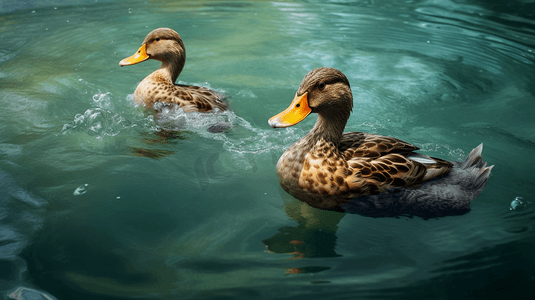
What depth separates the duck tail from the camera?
3523mm

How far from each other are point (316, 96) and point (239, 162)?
4.00 ft

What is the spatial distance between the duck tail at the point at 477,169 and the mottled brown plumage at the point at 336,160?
0.07ft

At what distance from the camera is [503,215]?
3.50 metres

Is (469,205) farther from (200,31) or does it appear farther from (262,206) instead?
(200,31)

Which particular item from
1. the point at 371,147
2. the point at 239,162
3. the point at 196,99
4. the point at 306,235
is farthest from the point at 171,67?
the point at 306,235

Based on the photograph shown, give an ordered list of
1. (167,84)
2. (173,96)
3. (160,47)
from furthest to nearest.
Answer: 1. (160,47)
2. (167,84)
3. (173,96)

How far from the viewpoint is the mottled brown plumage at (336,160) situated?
10.9 feet

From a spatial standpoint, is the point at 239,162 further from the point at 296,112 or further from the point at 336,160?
the point at 336,160

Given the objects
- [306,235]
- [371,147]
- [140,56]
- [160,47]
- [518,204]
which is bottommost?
[306,235]

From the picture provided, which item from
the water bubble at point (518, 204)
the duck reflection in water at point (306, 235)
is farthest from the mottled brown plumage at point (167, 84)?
the water bubble at point (518, 204)

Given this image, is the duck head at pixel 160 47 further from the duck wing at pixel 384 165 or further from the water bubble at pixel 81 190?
the duck wing at pixel 384 165

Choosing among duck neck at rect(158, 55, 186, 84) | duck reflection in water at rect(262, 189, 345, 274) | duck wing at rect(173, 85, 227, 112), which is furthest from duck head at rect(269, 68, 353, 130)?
duck neck at rect(158, 55, 186, 84)

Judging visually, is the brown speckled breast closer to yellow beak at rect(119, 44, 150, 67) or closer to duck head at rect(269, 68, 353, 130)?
yellow beak at rect(119, 44, 150, 67)

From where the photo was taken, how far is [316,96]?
3412 millimetres
